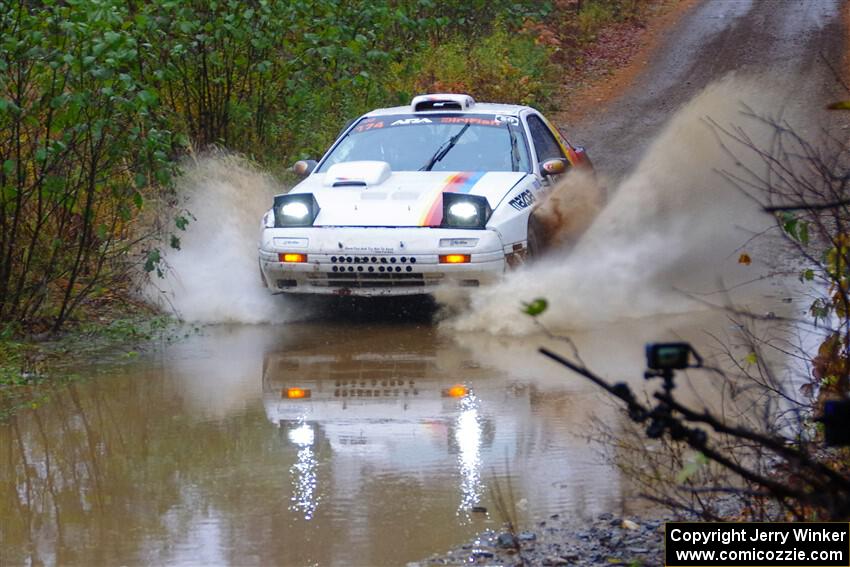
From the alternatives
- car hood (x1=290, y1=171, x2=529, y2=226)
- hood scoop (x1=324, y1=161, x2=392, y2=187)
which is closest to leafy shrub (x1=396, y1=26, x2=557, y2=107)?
hood scoop (x1=324, y1=161, x2=392, y2=187)

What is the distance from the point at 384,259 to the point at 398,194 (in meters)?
0.73

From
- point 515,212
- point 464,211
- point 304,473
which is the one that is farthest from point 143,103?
point 304,473

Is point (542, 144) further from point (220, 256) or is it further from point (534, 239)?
point (220, 256)

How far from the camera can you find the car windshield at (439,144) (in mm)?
10719

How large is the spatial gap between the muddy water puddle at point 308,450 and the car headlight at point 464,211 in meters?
0.82

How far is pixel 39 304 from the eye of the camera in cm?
961

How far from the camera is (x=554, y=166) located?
1030 cm

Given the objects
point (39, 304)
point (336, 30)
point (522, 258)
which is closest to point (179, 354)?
point (39, 304)

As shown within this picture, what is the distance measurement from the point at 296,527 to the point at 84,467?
1.53 m

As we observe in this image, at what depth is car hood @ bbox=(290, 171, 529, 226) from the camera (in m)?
9.68

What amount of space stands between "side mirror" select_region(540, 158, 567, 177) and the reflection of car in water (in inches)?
75.7

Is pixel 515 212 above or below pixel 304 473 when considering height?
above

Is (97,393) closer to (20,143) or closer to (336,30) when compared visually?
(20,143)

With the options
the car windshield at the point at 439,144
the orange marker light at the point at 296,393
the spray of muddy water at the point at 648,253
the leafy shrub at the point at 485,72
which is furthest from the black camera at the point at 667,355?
the leafy shrub at the point at 485,72
